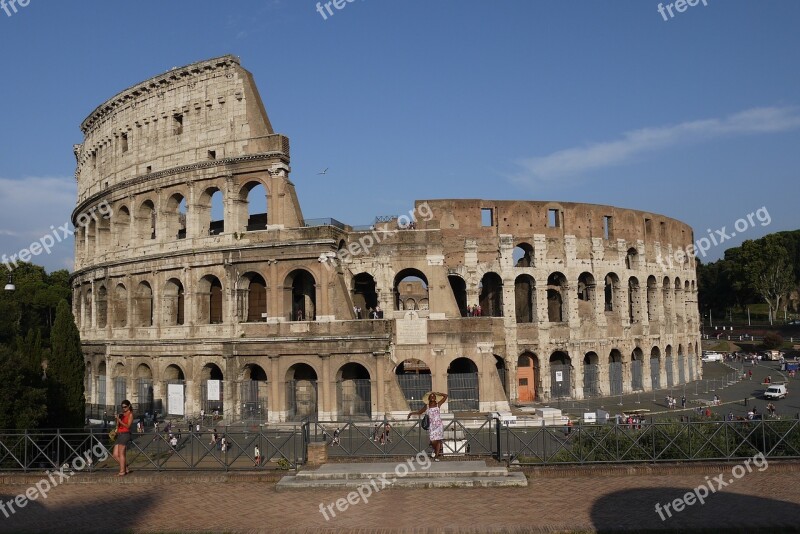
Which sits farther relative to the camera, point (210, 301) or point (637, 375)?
point (637, 375)

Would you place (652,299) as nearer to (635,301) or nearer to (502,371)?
(635,301)

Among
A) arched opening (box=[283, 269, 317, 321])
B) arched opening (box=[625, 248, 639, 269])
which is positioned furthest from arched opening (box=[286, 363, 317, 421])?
arched opening (box=[625, 248, 639, 269])

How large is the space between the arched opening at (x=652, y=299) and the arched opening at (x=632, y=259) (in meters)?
2.32

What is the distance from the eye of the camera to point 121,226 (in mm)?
36219

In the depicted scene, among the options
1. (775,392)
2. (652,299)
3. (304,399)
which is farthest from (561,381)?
(304,399)

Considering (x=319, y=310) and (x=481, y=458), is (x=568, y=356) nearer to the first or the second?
(x=319, y=310)

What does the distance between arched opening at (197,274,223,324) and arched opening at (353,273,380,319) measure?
7.19m

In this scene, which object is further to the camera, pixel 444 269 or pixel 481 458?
pixel 444 269

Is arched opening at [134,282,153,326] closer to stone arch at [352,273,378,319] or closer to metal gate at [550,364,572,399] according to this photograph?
stone arch at [352,273,378,319]

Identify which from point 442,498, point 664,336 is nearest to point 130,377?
point 442,498

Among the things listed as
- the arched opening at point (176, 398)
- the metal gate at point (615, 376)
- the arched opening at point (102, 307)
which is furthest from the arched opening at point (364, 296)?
the metal gate at point (615, 376)

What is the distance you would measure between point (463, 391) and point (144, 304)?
17.7 metres

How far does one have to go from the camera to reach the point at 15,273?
2788 inches

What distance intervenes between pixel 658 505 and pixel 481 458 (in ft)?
14.0
